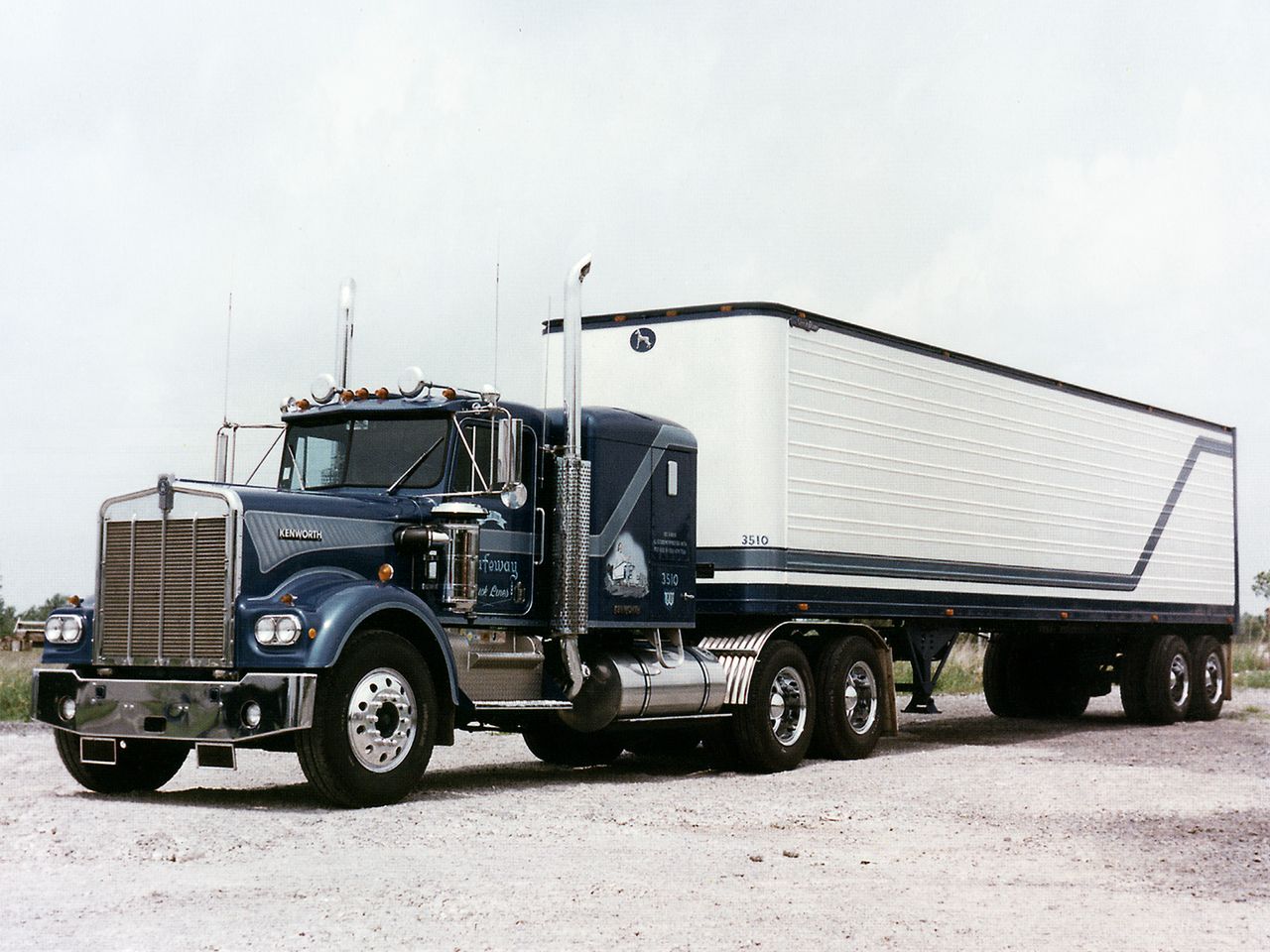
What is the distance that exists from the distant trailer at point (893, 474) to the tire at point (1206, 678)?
1.40m

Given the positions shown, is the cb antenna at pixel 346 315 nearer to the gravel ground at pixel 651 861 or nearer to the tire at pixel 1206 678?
the gravel ground at pixel 651 861

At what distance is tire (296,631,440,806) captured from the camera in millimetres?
10945

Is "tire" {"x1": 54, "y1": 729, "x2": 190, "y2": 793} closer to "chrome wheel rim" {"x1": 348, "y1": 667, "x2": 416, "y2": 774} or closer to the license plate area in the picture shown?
the license plate area

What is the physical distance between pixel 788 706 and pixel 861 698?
1307 mm

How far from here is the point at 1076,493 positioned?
20.4 m

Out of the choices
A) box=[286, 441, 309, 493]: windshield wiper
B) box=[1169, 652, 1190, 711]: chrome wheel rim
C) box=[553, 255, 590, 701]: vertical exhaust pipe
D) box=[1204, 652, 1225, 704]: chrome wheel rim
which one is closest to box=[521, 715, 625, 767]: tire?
box=[553, 255, 590, 701]: vertical exhaust pipe

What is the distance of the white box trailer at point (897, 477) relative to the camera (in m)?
14.9

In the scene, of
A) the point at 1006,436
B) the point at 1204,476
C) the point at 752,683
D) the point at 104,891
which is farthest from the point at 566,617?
the point at 1204,476

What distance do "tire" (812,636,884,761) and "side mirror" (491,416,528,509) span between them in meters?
4.62

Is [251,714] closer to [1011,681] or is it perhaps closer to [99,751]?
[99,751]

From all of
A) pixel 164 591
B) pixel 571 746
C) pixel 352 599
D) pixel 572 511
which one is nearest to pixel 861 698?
pixel 571 746

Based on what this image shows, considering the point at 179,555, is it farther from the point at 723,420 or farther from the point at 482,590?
the point at 723,420

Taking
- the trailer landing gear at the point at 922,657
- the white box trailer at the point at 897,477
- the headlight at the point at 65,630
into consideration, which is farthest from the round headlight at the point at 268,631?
the trailer landing gear at the point at 922,657

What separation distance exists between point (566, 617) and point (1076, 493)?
9.40 m
